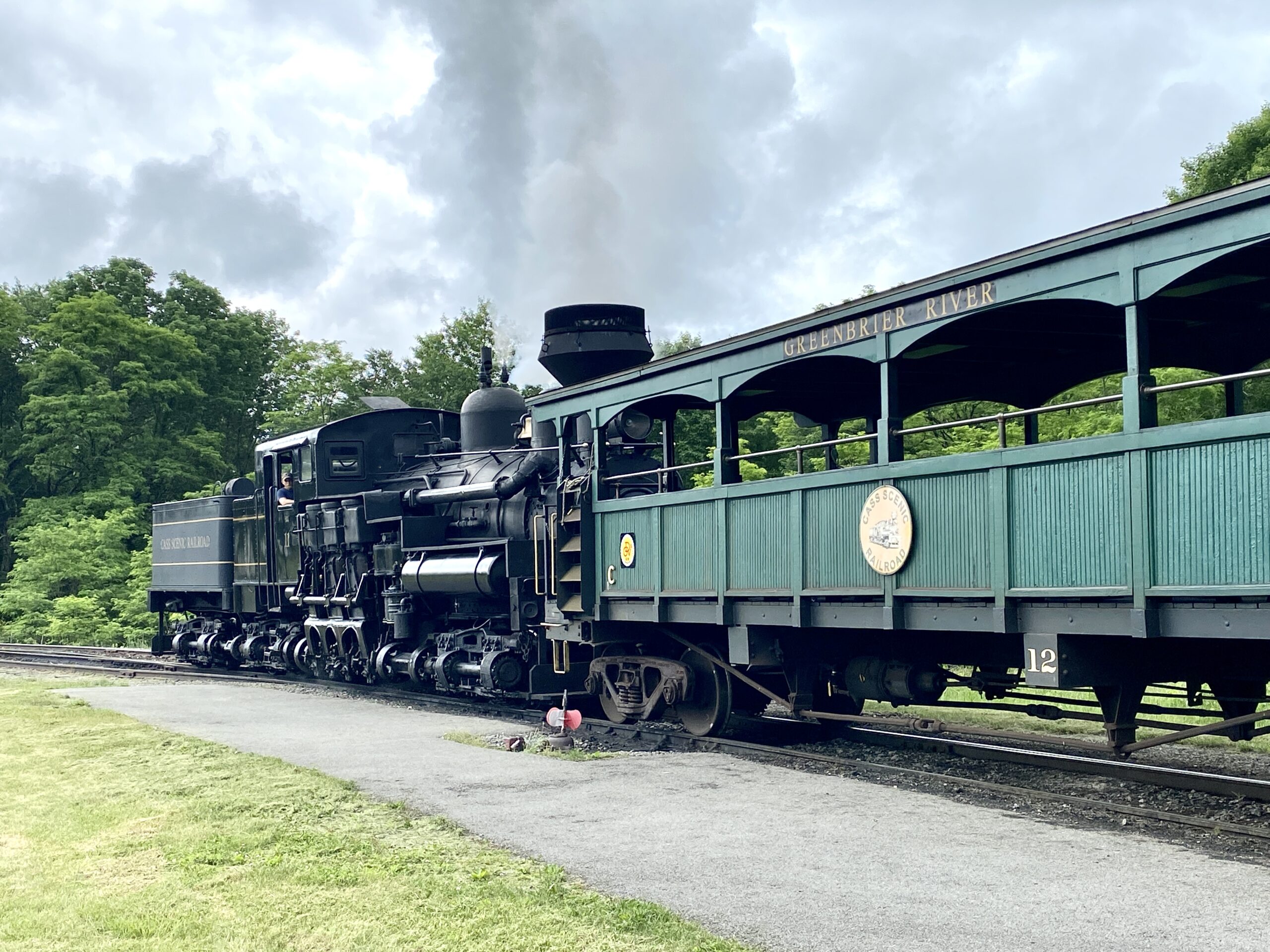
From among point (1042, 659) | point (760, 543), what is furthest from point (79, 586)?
point (1042, 659)

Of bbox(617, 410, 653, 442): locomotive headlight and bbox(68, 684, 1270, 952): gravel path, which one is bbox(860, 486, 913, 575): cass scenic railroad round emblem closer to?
bbox(68, 684, 1270, 952): gravel path

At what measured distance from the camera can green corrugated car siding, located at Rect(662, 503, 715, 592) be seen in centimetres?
1170

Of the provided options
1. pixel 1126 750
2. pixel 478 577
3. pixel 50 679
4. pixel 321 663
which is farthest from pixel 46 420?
pixel 1126 750

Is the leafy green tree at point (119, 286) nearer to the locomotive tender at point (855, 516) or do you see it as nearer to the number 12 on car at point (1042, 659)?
the locomotive tender at point (855, 516)

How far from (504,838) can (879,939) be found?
285cm

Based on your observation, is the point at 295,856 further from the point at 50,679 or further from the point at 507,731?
the point at 50,679

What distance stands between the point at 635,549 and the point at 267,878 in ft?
21.8

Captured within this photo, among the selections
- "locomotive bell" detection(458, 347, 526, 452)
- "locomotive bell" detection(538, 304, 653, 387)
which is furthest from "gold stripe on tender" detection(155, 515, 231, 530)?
"locomotive bell" detection(538, 304, 653, 387)

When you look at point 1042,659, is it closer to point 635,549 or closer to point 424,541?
point 635,549

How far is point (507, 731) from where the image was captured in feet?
42.7

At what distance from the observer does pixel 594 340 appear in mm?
15875

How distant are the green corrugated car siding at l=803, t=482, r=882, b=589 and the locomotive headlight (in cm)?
372

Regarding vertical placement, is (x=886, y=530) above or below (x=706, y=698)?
above

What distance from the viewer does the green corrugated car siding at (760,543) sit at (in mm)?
10719
